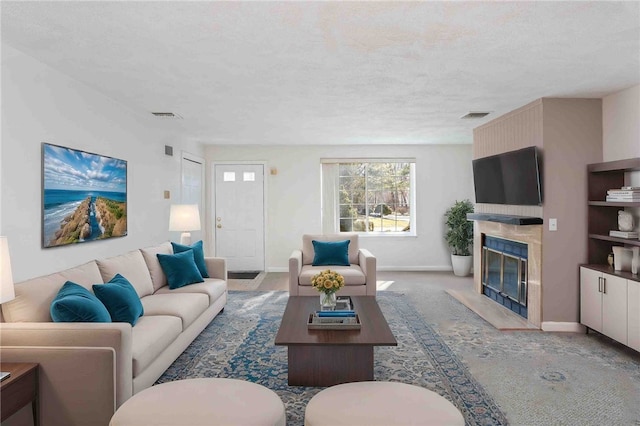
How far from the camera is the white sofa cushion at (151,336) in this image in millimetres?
2588

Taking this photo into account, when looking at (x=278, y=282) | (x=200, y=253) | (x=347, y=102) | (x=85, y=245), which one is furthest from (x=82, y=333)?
(x=278, y=282)

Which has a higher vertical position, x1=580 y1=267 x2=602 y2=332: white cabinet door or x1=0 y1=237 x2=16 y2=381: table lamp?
x1=0 y1=237 x2=16 y2=381: table lamp

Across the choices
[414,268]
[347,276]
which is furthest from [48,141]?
[414,268]

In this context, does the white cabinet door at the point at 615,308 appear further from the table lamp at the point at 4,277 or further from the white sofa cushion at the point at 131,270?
the table lamp at the point at 4,277

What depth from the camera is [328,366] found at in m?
2.94

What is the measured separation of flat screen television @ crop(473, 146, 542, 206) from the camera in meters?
4.23

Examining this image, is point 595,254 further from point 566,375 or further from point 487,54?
point 487,54

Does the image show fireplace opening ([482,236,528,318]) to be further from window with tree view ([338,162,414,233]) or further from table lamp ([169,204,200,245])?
table lamp ([169,204,200,245])

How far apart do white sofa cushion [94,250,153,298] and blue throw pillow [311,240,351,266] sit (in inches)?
85.9

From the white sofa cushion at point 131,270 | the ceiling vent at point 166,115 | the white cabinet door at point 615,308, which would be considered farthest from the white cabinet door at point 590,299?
the ceiling vent at point 166,115

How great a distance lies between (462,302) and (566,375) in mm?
2185

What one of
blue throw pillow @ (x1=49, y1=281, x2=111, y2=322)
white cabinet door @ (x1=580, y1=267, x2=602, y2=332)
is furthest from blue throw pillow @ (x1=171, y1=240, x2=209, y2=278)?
white cabinet door @ (x1=580, y1=267, x2=602, y2=332)

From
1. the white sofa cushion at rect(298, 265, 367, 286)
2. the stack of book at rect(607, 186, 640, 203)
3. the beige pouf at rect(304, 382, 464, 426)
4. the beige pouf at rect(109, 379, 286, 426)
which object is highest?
the stack of book at rect(607, 186, 640, 203)

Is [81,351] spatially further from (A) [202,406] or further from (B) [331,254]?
(B) [331,254]
